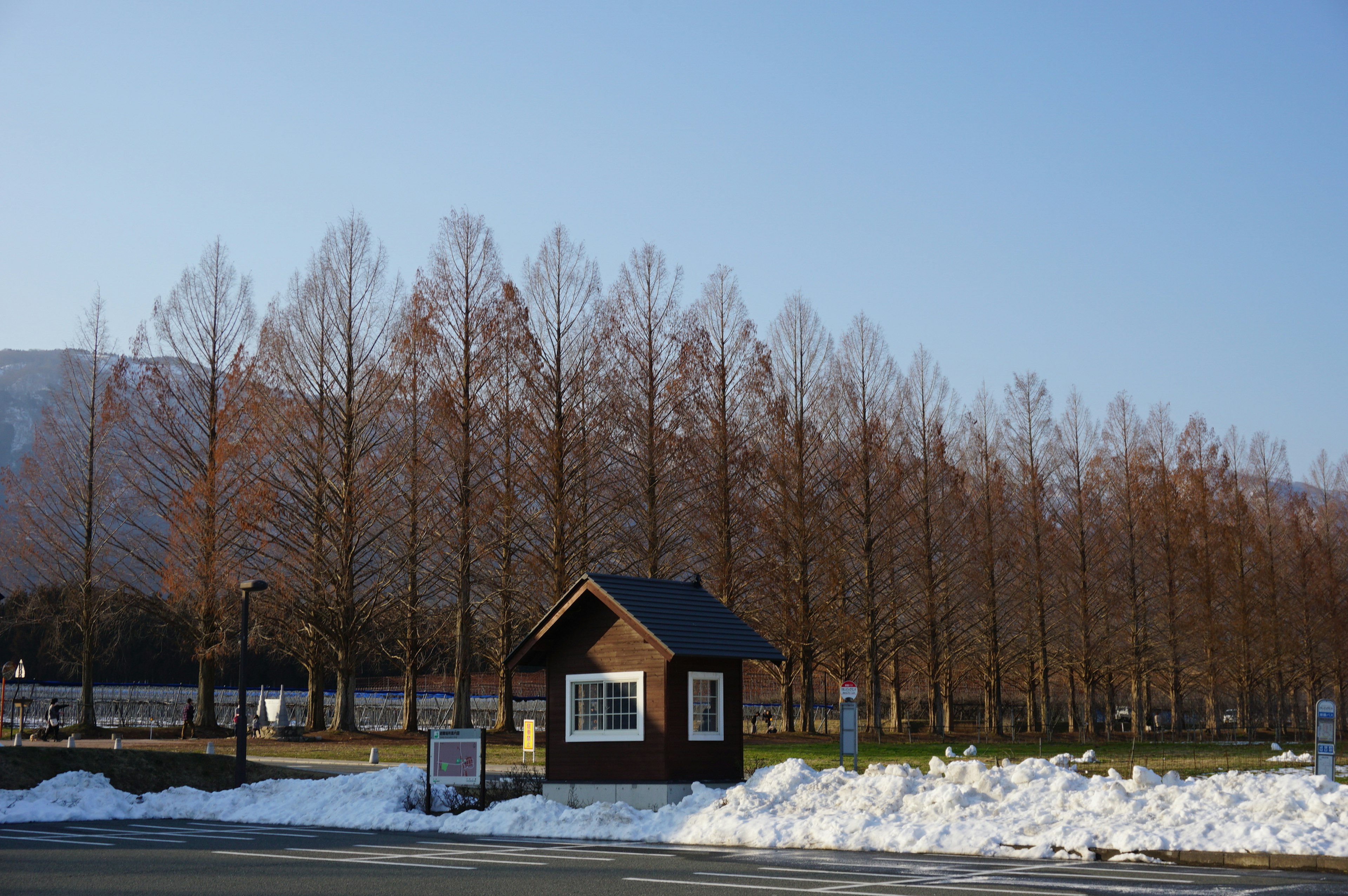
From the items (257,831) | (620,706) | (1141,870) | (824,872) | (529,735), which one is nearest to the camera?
(824,872)

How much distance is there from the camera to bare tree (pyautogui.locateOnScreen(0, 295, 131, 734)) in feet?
146

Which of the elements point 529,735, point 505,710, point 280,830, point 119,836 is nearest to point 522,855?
point 280,830

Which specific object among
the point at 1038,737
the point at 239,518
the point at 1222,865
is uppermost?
the point at 239,518

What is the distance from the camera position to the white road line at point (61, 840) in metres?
17.0

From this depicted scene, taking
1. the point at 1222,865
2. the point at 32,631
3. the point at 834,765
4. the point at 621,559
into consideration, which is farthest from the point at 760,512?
the point at 32,631

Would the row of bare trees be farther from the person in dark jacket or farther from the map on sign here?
the map on sign

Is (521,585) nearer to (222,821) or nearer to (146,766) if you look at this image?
(146,766)

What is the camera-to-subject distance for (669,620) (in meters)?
22.3

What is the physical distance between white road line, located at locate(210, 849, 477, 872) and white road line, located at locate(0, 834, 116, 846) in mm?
2268

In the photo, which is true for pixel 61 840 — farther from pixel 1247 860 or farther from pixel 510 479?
pixel 510 479

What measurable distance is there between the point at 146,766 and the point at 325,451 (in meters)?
17.0

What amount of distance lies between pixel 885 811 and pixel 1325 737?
8.25 metres

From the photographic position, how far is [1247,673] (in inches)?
2279

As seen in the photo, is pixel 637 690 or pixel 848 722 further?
pixel 848 722
